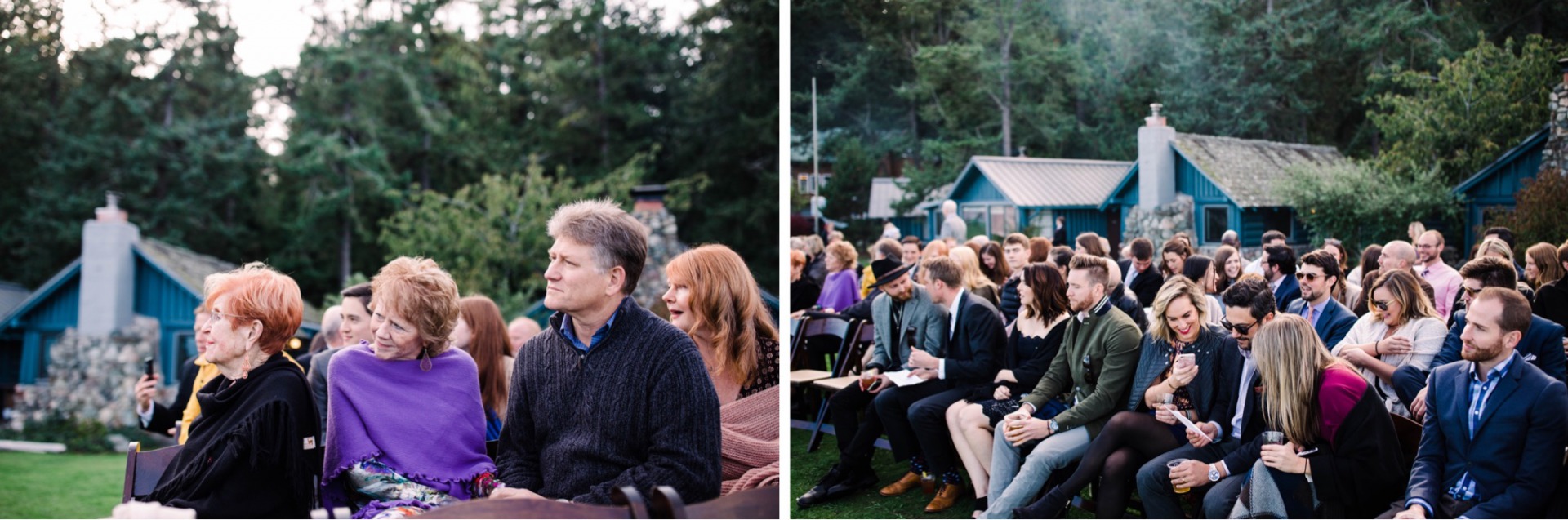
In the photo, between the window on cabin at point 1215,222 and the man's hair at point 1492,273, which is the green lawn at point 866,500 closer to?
the window on cabin at point 1215,222

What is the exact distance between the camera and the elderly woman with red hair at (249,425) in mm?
2525

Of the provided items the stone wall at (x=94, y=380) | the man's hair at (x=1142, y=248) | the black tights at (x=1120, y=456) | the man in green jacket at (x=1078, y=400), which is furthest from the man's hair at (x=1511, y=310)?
the stone wall at (x=94, y=380)

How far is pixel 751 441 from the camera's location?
10.7 ft

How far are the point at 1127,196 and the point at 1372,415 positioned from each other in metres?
1.49

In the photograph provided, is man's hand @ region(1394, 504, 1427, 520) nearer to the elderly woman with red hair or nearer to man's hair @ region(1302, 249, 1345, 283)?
man's hair @ region(1302, 249, 1345, 283)

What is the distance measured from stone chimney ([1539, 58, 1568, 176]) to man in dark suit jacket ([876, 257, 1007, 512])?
200 cm

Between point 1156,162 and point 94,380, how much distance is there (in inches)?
619

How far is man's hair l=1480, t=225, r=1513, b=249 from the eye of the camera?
12.0ft

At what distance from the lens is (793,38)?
16.0ft

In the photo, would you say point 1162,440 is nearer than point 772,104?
Yes

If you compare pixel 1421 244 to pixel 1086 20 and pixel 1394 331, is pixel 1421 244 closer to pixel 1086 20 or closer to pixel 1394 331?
pixel 1394 331

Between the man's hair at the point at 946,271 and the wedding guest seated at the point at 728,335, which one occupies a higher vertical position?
the man's hair at the point at 946,271

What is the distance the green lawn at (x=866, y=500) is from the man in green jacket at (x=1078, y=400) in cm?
38

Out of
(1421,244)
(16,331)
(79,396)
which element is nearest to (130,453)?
(1421,244)
